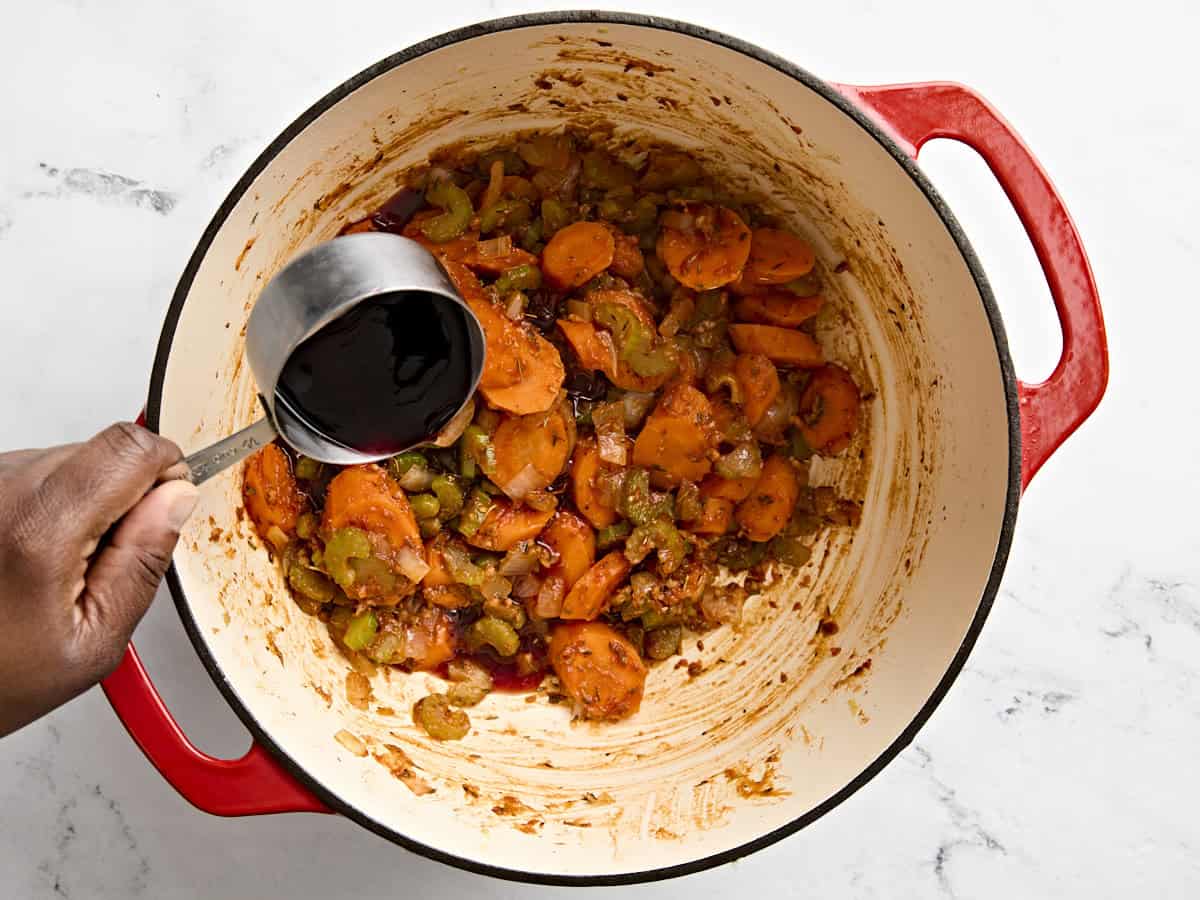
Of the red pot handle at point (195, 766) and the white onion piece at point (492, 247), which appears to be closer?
the red pot handle at point (195, 766)

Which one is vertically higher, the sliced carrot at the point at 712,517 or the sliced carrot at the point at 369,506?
the sliced carrot at the point at 712,517

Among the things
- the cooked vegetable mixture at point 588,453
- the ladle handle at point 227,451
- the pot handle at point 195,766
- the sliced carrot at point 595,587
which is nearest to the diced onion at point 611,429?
the cooked vegetable mixture at point 588,453

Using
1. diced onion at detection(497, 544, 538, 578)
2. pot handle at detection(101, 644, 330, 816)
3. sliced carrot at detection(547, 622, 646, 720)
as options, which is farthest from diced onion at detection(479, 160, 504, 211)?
pot handle at detection(101, 644, 330, 816)

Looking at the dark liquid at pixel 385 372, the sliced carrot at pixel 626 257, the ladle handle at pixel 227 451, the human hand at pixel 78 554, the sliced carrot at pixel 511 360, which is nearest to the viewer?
the human hand at pixel 78 554

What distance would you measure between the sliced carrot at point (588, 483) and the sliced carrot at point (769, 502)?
347 mm

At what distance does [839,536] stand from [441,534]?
99cm

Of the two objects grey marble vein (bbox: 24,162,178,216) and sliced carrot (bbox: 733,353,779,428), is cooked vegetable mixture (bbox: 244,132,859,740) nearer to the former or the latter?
sliced carrot (bbox: 733,353,779,428)

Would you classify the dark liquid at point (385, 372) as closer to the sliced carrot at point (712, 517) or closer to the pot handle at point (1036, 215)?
the sliced carrot at point (712, 517)

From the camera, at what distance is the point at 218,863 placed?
2615 mm

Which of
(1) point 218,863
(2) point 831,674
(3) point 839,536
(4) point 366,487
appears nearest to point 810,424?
(3) point 839,536

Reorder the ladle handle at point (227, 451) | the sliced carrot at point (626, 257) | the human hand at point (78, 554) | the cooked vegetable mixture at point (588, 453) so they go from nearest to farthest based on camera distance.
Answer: the human hand at point (78, 554), the ladle handle at point (227, 451), the cooked vegetable mixture at point (588, 453), the sliced carrot at point (626, 257)

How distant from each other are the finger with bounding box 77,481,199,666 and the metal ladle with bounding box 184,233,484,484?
18 cm

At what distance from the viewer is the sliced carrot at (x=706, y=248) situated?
8.48ft

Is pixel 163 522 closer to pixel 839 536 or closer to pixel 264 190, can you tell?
→ pixel 264 190
